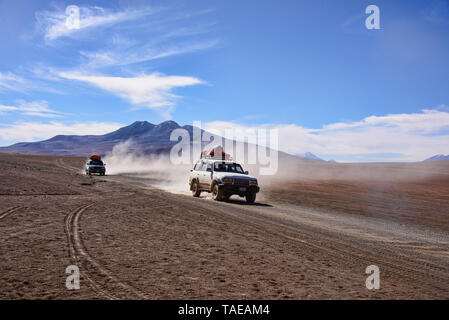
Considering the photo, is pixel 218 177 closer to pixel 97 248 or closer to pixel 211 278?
pixel 97 248

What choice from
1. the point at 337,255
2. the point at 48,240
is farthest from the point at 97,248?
the point at 337,255

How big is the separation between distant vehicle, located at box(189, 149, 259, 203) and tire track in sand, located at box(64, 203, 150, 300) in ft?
30.2

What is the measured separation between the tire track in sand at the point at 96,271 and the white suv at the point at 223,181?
9206mm

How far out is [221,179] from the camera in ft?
54.2

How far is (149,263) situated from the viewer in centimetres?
568

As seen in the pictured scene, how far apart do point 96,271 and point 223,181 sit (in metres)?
11.6

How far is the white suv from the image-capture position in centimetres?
1652

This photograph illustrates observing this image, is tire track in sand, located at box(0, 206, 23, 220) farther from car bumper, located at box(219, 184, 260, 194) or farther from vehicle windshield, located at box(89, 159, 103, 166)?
vehicle windshield, located at box(89, 159, 103, 166)

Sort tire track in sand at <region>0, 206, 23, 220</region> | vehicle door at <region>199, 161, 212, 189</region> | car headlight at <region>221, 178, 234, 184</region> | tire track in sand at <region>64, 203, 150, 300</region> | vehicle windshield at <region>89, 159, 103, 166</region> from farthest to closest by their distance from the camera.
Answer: vehicle windshield at <region>89, 159, 103, 166</region> → vehicle door at <region>199, 161, 212, 189</region> → car headlight at <region>221, 178, 234, 184</region> → tire track in sand at <region>0, 206, 23, 220</region> → tire track in sand at <region>64, 203, 150, 300</region>

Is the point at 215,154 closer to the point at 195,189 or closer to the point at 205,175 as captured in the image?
the point at 205,175

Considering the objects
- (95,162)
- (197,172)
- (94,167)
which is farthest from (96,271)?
(95,162)

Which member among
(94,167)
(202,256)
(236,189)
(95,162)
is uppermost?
(95,162)

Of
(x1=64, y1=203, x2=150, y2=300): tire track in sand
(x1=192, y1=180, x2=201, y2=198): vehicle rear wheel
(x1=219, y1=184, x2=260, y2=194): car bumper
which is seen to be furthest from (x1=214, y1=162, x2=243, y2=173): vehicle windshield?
(x1=64, y1=203, x2=150, y2=300): tire track in sand

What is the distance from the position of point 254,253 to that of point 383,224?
25.8 ft
